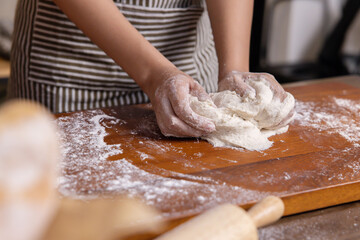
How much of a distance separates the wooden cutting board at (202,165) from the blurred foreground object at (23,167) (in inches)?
13.5

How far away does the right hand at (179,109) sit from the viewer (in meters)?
0.94

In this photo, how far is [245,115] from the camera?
1.02 m

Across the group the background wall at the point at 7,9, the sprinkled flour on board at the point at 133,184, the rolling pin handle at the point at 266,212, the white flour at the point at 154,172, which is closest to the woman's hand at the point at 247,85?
the white flour at the point at 154,172

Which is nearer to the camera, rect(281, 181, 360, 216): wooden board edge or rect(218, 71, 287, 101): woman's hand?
rect(281, 181, 360, 216): wooden board edge

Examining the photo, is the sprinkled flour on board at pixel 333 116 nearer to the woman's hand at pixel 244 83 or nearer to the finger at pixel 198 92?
the woman's hand at pixel 244 83

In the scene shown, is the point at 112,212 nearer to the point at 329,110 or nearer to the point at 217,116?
the point at 217,116

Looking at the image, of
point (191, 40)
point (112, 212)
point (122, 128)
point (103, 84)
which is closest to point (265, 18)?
point (191, 40)

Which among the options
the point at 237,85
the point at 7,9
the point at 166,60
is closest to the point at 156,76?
the point at 166,60

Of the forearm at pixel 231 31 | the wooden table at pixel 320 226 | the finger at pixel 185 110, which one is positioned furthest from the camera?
the forearm at pixel 231 31

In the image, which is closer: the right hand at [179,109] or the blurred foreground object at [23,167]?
the blurred foreground object at [23,167]

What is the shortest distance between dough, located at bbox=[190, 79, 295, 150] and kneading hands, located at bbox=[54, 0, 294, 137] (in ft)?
0.08

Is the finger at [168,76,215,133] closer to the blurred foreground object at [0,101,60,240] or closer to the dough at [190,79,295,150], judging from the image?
the dough at [190,79,295,150]

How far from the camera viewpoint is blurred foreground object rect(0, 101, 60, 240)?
13.1 inches

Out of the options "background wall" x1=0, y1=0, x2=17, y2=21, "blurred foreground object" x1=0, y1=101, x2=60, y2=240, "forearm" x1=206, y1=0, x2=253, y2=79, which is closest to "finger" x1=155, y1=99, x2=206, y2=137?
"forearm" x1=206, y1=0, x2=253, y2=79
